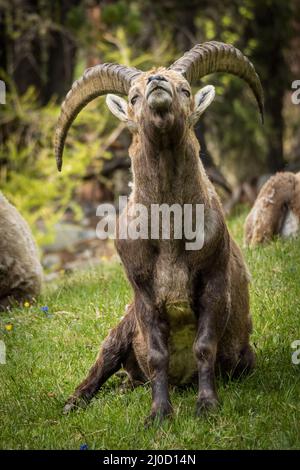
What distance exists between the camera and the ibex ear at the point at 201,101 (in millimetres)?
6402

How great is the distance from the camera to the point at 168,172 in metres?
6.03

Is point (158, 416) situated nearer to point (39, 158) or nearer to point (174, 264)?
point (174, 264)

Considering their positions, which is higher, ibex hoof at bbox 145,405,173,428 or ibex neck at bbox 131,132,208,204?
ibex neck at bbox 131,132,208,204

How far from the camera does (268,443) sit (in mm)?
5273

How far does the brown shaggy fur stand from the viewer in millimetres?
5945

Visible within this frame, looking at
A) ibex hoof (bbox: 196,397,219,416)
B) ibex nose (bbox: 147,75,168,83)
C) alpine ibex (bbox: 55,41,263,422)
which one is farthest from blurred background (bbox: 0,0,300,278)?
ibex hoof (bbox: 196,397,219,416)

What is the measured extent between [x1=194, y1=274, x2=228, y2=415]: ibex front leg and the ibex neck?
0.64m

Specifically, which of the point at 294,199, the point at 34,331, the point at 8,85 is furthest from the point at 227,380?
the point at 8,85

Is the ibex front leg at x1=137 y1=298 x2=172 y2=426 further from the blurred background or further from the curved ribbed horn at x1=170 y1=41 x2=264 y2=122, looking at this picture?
the blurred background

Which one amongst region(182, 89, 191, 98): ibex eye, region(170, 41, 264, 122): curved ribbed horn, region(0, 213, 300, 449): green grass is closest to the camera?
region(0, 213, 300, 449): green grass

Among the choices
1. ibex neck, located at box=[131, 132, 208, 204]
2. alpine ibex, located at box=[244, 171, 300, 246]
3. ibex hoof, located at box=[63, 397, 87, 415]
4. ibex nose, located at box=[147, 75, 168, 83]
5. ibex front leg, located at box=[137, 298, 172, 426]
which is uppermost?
ibex nose, located at box=[147, 75, 168, 83]

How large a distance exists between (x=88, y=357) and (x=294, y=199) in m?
4.10

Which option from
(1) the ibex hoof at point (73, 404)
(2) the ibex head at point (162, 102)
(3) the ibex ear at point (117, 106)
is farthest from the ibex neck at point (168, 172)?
(1) the ibex hoof at point (73, 404)

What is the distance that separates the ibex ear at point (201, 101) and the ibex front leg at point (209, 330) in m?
1.19
